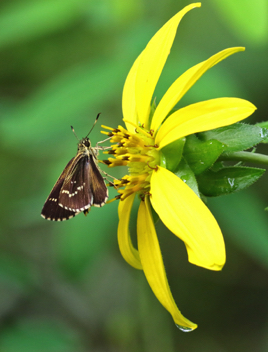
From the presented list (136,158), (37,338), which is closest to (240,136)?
(136,158)

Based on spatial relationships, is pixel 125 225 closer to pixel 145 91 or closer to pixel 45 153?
pixel 145 91

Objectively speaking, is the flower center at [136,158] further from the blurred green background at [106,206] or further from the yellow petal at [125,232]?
the blurred green background at [106,206]

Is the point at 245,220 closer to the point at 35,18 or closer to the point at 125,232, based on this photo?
the point at 125,232

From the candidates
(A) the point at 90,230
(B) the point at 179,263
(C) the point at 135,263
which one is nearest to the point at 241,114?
(C) the point at 135,263

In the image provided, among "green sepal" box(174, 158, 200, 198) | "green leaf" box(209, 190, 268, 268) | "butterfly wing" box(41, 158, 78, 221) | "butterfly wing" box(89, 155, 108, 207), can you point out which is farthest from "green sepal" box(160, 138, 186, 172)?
"green leaf" box(209, 190, 268, 268)

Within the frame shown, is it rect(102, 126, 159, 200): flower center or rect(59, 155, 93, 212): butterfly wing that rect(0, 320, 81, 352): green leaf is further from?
rect(102, 126, 159, 200): flower center

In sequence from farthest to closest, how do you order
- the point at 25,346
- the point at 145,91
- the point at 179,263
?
the point at 179,263 → the point at 25,346 → the point at 145,91

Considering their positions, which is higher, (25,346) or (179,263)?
(179,263)
